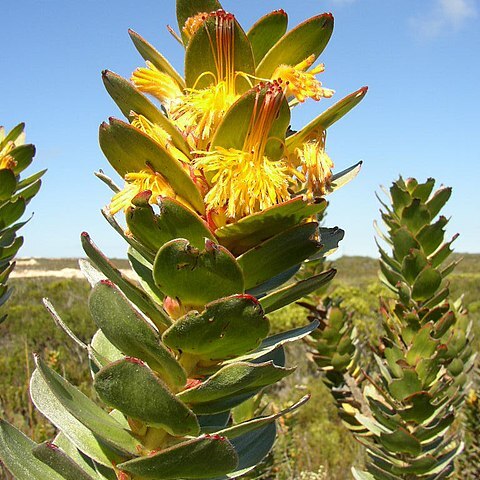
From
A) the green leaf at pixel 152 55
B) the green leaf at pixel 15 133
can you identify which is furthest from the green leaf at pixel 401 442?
the green leaf at pixel 15 133

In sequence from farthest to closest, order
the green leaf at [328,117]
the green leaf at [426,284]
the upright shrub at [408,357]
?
1. the green leaf at [426,284]
2. the upright shrub at [408,357]
3. the green leaf at [328,117]

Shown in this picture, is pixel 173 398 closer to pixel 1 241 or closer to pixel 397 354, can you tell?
pixel 397 354

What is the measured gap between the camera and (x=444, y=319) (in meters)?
2.82

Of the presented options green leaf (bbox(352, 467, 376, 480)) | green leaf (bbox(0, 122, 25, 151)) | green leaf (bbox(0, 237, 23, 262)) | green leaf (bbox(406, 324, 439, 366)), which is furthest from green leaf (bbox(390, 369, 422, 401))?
green leaf (bbox(0, 122, 25, 151))

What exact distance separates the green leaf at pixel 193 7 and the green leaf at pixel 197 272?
0.77 m

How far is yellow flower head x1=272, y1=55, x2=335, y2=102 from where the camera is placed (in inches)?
51.6

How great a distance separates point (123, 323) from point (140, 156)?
389mm

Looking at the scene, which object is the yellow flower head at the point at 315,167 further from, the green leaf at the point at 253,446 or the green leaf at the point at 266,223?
the green leaf at the point at 253,446

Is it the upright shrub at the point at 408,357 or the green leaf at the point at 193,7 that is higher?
the green leaf at the point at 193,7

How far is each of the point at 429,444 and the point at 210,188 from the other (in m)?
1.96

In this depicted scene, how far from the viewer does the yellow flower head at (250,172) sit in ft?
3.90

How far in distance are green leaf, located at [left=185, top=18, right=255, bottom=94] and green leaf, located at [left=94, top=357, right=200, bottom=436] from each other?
0.75m

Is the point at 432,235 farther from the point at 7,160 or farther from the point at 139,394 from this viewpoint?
the point at 7,160

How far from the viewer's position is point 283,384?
13.5 meters
